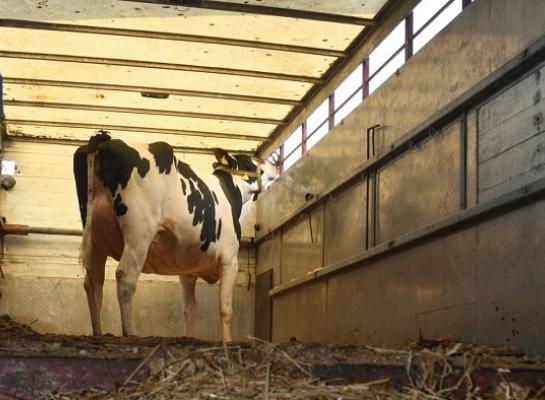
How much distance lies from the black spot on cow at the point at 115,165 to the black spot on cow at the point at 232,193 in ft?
6.49

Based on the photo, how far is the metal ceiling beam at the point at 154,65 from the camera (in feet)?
32.9

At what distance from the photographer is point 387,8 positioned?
8.58m

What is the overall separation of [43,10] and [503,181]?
531 cm

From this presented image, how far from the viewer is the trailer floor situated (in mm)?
3191

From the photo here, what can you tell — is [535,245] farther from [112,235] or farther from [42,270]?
[42,270]

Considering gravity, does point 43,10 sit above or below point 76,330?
above

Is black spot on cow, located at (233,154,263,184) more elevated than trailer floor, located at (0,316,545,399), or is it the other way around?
black spot on cow, located at (233,154,263,184)

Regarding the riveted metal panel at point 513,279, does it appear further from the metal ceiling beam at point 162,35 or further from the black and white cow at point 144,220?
the metal ceiling beam at point 162,35

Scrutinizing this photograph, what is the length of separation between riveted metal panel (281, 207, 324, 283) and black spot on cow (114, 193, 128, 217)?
141 inches

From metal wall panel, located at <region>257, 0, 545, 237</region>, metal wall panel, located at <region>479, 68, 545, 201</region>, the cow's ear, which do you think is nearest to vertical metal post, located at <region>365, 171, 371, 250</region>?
metal wall panel, located at <region>257, 0, 545, 237</region>

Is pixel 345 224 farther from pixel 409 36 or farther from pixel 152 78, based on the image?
pixel 152 78

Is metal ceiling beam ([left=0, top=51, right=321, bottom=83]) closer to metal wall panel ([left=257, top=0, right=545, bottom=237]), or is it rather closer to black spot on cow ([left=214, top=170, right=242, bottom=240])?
metal wall panel ([left=257, top=0, right=545, bottom=237])

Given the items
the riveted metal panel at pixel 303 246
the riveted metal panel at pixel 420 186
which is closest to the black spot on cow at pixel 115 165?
the riveted metal panel at pixel 420 186

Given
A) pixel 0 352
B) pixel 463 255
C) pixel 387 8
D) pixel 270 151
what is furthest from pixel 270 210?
pixel 0 352
